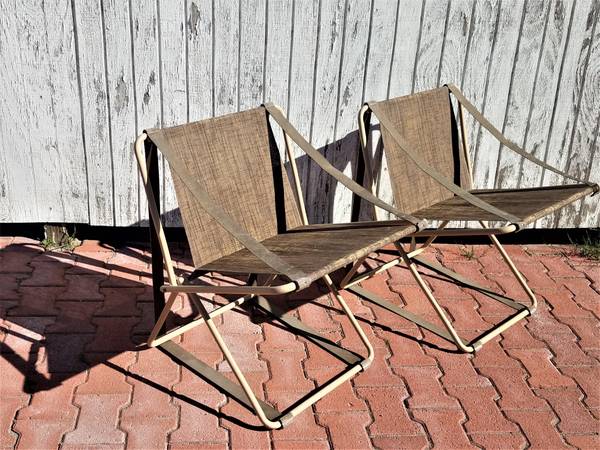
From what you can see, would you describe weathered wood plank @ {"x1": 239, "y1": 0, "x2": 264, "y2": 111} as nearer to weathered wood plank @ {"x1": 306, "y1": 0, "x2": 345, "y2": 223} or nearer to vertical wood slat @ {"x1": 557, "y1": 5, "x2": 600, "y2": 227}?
weathered wood plank @ {"x1": 306, "y1": 0, "x2": 345, "y2": 223}

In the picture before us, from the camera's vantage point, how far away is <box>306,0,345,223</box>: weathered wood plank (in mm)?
3949

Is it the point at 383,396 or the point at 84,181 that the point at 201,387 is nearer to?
the point at 383,396

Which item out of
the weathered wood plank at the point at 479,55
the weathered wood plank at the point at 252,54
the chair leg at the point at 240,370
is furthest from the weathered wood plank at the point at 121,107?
the weathered wood plank at the point at 479,55

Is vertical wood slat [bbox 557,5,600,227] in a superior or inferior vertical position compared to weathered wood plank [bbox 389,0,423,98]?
inferior

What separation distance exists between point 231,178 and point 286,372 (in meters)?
0.91

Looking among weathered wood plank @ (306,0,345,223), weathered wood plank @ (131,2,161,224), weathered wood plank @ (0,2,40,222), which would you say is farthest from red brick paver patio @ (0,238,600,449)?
weathered wood plank @ (131,2,161,224)

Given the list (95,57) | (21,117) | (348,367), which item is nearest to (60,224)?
(21,117)

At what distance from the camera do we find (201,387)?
3.11m

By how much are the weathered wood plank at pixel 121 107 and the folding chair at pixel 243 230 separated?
75cm

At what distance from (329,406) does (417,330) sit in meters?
0.79

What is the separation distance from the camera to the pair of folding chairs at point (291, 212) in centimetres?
296

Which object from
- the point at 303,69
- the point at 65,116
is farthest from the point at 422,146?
the point at 65,116

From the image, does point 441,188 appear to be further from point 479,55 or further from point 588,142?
point 588,142

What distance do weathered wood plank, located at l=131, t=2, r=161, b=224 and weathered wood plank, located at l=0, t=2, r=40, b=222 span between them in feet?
1.94
